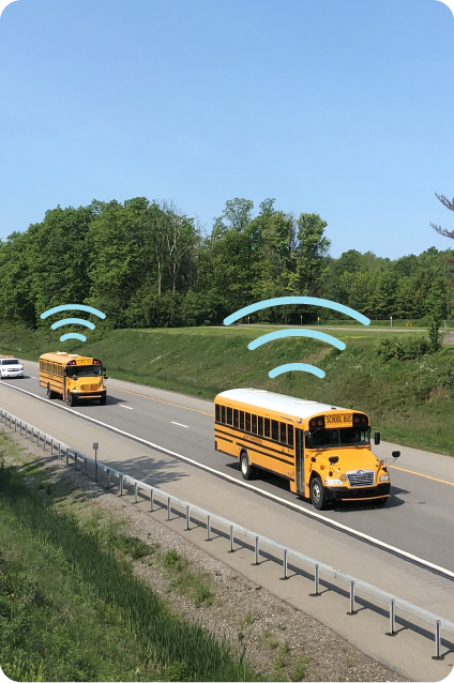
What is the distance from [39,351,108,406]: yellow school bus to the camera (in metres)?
36.9

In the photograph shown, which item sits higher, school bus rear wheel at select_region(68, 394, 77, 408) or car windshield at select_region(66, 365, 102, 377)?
car windshield at select_region(66, 365, 102, 377)

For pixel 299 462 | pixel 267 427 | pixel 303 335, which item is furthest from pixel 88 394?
pixel 299 462

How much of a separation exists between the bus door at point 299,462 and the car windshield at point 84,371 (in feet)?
72.6

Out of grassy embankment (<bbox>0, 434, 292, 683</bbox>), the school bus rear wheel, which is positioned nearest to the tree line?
the school bus rear wheel

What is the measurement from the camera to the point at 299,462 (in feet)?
57.2

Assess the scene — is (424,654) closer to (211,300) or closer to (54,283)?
(211,300)

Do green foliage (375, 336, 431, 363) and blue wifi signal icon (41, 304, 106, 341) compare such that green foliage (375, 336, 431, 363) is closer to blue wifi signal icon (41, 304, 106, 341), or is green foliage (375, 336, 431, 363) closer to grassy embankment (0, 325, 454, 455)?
grassy embankment (0, 325, 454, 455)

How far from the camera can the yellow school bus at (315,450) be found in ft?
53.3

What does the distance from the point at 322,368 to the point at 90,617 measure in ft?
112

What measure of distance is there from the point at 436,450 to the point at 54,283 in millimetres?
78190

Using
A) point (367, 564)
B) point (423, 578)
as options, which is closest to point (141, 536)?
point (367, 564)

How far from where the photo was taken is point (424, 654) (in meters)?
9.34

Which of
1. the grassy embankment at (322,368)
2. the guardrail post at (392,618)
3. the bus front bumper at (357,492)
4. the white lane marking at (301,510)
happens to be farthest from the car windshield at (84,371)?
the guardrail post at (392,618)

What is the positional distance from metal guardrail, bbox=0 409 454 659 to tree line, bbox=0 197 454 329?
2037 inches
